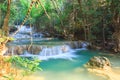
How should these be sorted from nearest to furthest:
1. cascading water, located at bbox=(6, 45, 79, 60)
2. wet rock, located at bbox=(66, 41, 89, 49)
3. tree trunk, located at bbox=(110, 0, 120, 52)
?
1. tree trunk, located at bbox=(110, 0, 120, 52)
2. cascading water, located at bbox=(6, 45, 79, 60)
3. wet rock, located at bbox=(66, 41, 89, 49)

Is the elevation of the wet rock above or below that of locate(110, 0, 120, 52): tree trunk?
below

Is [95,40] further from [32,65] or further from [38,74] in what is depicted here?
[32,65]

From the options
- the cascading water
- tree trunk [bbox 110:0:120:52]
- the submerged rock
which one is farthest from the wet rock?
the submerged rock

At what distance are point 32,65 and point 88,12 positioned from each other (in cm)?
1134

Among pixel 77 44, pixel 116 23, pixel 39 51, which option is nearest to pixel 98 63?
pixel 116 23

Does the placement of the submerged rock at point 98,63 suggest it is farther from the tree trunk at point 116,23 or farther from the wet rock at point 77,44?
the wet rock at point 77,44

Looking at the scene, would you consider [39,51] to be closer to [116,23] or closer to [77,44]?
[77,44]

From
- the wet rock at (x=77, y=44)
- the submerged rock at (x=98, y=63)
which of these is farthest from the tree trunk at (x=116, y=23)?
the submerged rock at (x=98, y=63)

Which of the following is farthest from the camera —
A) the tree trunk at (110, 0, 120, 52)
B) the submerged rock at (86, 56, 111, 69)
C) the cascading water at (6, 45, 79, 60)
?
the cascading water at (6, 45, 79, 60)

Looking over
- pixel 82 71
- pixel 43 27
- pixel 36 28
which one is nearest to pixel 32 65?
pixel 82 71

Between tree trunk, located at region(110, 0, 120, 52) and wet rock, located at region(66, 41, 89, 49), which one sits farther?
wet rock, located at region(66, 41, 89, 49)

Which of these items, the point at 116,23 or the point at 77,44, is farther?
the point at 77,44

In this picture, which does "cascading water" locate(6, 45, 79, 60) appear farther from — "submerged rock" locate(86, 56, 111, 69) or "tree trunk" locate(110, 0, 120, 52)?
"submerged rock" locate(86, 56, 111, 69)

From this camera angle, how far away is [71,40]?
55.3 feet
